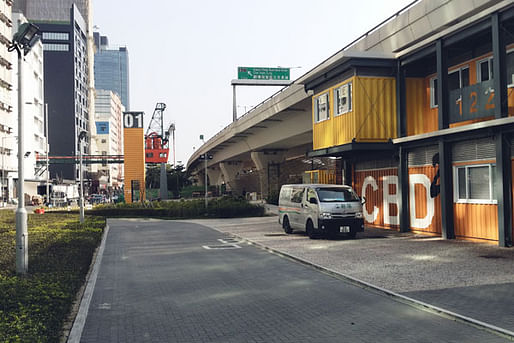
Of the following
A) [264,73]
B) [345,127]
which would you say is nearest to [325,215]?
[345,127]

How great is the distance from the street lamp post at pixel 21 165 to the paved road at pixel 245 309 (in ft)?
5.10

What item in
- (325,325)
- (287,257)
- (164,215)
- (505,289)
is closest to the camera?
(325,325)

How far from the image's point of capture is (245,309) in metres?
8.25

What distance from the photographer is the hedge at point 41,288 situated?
6.19 meters

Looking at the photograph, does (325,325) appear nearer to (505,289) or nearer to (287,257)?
(505,289)

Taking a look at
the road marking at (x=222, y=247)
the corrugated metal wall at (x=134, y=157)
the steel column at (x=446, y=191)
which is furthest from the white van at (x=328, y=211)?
the corrugated metal wall at (x=134, y=157)

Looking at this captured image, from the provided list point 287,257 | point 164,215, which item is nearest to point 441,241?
point 287,257

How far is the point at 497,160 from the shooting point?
15.0 m

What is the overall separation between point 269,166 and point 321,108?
86.0 feet

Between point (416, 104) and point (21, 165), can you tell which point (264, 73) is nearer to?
point (416, 104)

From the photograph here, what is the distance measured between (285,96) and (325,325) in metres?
24.9

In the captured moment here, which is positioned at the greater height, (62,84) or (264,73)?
(62,84)

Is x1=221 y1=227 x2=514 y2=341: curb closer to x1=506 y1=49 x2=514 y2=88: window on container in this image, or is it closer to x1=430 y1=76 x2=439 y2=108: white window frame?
x1=506 y1=49 x2=514 y2=88: window on container

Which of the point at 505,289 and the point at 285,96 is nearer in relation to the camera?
the point at 505,289
